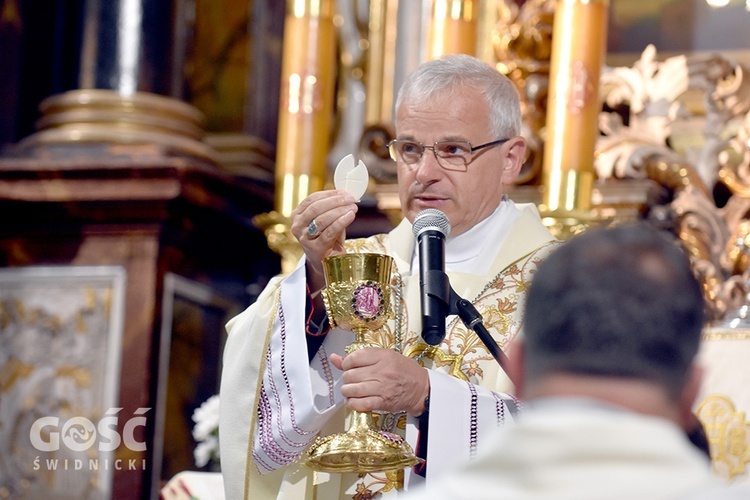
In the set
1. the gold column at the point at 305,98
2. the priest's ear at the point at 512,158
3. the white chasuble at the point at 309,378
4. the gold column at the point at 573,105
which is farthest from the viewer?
the gold column at the point at 305,98

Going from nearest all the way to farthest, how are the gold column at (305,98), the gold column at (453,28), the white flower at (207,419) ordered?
the white flower at (207,419) → the gold column at (305,98) → the gold column at (453,28)

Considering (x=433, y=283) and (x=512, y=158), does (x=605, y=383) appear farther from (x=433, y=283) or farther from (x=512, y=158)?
(x=512, y=158)

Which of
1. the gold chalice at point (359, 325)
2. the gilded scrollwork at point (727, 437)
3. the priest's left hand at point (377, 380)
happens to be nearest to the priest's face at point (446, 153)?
the gold chalice at point (359, 325)

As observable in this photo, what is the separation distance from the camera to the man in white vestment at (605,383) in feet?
5.06

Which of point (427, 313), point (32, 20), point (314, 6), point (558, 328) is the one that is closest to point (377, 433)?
point (427, 313)

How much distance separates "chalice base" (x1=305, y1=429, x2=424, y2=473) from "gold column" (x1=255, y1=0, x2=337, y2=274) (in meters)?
2.63

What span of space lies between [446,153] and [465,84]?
0.61ft

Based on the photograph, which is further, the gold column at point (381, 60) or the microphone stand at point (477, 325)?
the gold column at point (381, 60)

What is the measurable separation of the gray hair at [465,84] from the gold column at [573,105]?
5.17 feet

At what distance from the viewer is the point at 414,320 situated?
3500mm

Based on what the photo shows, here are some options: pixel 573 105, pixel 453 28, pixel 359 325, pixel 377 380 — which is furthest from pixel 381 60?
pixel 377 380

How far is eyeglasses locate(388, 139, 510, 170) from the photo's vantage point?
11.2 feet

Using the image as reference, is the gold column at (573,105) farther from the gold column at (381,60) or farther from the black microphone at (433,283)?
the black microphone at (433,283)

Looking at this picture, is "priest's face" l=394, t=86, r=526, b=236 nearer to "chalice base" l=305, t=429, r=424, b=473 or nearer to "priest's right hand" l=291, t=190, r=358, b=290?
"priest's right hand" l=291, t=190, r=358, b=290
